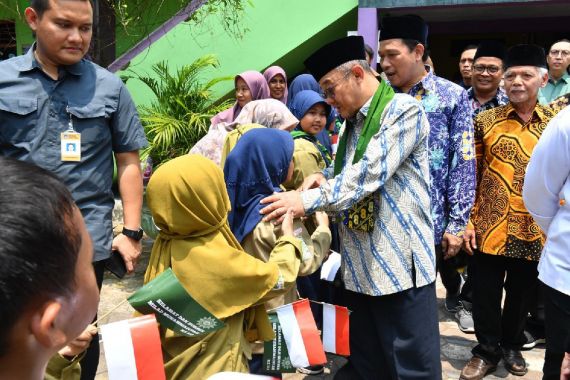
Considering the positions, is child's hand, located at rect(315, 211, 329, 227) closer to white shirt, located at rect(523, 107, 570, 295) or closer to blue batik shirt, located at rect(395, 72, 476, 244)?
blue batik shirt, located at rect(395, 72, 476, 244)

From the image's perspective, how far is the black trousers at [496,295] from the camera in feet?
11.1

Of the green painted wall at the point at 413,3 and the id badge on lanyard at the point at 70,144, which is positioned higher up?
the green painted wall at the point at 413,3

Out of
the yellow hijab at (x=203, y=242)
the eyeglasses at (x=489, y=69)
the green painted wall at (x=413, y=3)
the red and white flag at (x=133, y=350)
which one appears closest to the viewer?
the red and white flag at (x=133, y=350)

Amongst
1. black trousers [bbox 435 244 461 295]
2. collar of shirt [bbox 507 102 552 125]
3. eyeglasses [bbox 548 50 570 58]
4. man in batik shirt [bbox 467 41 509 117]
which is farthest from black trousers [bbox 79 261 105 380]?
eyeglasses [bbox 548 50 570 58]

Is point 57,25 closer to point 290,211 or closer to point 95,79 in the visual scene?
point 95,79

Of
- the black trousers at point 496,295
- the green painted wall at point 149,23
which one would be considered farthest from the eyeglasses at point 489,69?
the green painted wall at point 149,23

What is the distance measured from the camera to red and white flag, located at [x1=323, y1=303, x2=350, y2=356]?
243 centimetres

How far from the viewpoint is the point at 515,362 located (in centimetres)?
349

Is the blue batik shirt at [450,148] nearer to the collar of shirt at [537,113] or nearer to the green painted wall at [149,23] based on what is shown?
the collar of shirt at [537,113]

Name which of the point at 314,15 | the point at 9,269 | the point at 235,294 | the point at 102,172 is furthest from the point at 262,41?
the point at 9,269

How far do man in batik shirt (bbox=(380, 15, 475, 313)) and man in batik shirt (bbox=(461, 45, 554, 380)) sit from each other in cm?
26

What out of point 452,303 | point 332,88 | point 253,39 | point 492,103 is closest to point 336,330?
point 332,88

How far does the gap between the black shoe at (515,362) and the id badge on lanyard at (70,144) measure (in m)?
2.76

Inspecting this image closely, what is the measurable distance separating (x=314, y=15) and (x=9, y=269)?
7.49 m
